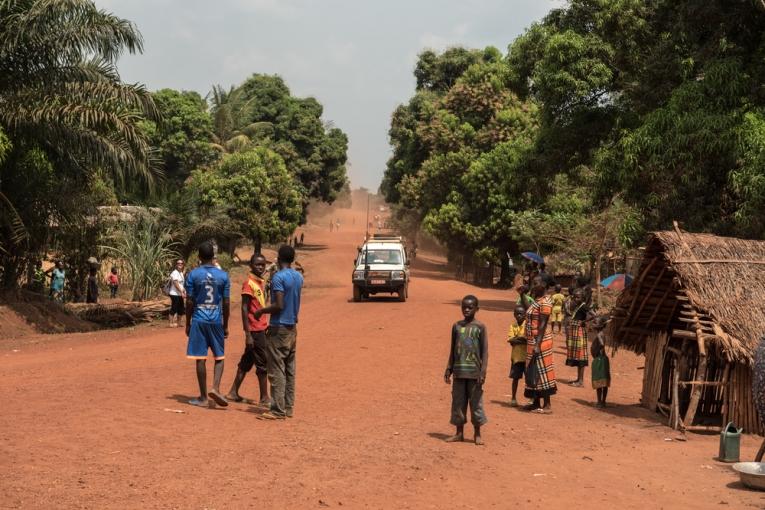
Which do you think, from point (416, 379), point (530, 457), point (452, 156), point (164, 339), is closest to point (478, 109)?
point (452, 156)

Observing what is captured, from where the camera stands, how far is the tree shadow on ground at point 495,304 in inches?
1189

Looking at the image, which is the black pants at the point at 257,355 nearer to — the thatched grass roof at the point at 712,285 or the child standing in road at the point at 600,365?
the child standing in road at the point at 600,365

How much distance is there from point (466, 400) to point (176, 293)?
40.3 ft

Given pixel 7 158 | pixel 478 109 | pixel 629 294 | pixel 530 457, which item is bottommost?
pixel 530 457

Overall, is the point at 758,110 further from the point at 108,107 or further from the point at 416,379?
the point at 108,107

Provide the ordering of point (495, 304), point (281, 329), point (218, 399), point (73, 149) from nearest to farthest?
1. point (281, 329)
2. point (218, 399)
3. point (73, 149)
4. point (495, 304)

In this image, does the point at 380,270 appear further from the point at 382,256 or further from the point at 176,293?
the point at 176,293

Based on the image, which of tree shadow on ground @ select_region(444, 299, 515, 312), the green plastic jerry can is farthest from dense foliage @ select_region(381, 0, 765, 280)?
the green plastic jerry can

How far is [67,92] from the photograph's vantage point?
19953mm

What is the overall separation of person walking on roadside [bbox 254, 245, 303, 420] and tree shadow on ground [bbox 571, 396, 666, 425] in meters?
5.16

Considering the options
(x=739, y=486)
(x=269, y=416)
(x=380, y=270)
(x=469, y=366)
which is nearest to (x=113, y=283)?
(x=380, y=270)

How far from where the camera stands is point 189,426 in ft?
31.0

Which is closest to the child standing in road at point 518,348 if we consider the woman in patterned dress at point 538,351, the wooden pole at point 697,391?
the woman in patterned dress at point 538,351

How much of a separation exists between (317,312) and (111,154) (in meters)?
8.32
